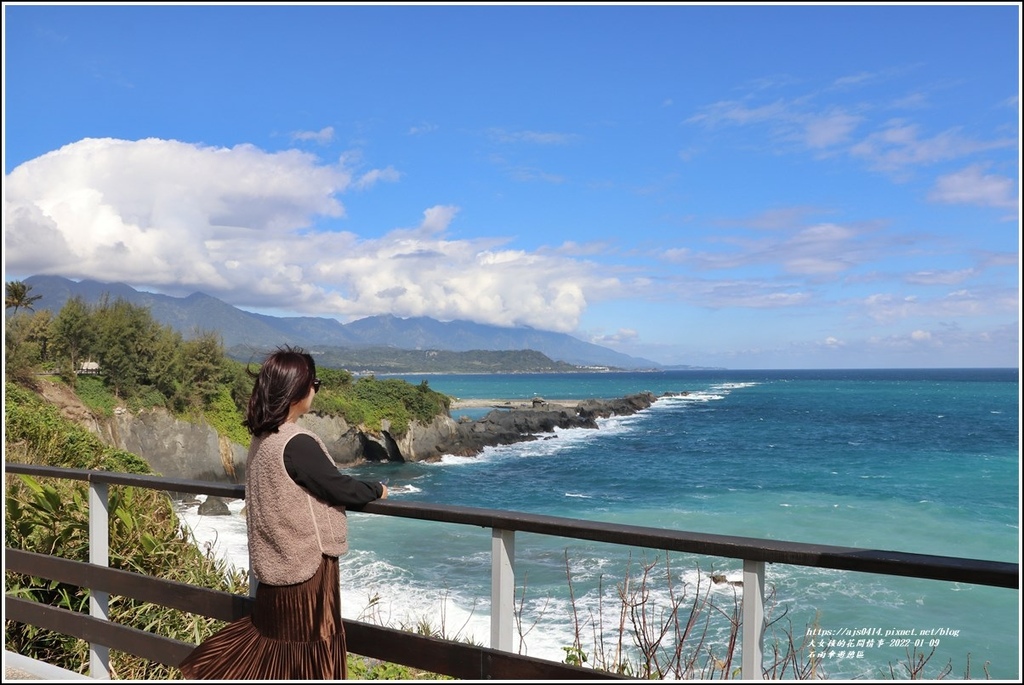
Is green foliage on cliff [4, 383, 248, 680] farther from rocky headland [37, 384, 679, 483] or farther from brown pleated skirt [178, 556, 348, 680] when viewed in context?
rocky headland [37, 384, 679, 483]

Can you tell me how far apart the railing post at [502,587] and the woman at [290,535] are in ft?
1.47

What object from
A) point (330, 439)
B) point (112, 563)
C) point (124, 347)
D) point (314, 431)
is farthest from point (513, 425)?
point (112, 563)

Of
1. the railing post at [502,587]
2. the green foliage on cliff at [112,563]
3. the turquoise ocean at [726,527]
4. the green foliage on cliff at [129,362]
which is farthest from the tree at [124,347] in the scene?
the railing post at [502,587]

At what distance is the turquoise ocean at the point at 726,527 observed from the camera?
43.0 ft

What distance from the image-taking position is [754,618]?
2.38 m

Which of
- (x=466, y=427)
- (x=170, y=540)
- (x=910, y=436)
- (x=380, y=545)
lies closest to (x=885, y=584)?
(x=380, y=545)

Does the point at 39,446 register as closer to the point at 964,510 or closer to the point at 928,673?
the point at 928,673

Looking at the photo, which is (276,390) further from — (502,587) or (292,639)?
(502,587)

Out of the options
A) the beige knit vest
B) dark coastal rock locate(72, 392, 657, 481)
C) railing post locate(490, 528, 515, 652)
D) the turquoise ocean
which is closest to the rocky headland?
dark coastal rock locate(72, 392, 657, 481)

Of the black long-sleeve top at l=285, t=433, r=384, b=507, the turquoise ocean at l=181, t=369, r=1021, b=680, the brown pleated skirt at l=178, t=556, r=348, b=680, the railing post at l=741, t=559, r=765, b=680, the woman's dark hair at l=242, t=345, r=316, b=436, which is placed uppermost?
the woman's dark hair at l=242, t=345, r=316, b=436

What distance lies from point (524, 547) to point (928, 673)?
9.45 m

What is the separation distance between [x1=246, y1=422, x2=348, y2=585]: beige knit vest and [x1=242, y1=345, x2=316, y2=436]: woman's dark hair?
0.15 feet

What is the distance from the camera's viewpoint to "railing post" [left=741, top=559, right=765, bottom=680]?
93.5 inches

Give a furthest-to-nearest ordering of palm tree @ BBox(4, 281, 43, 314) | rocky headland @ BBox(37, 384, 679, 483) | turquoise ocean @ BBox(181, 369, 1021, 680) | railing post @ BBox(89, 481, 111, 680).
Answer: palm tree @ BBox(4, 281, 43, 314)
rocky headland @ BBox(37, 384, 679, 483)
turquoise ocean @ BBox(181, 369, 1021, 680)
railing post @ BBox(89, 481, 111, 680)
